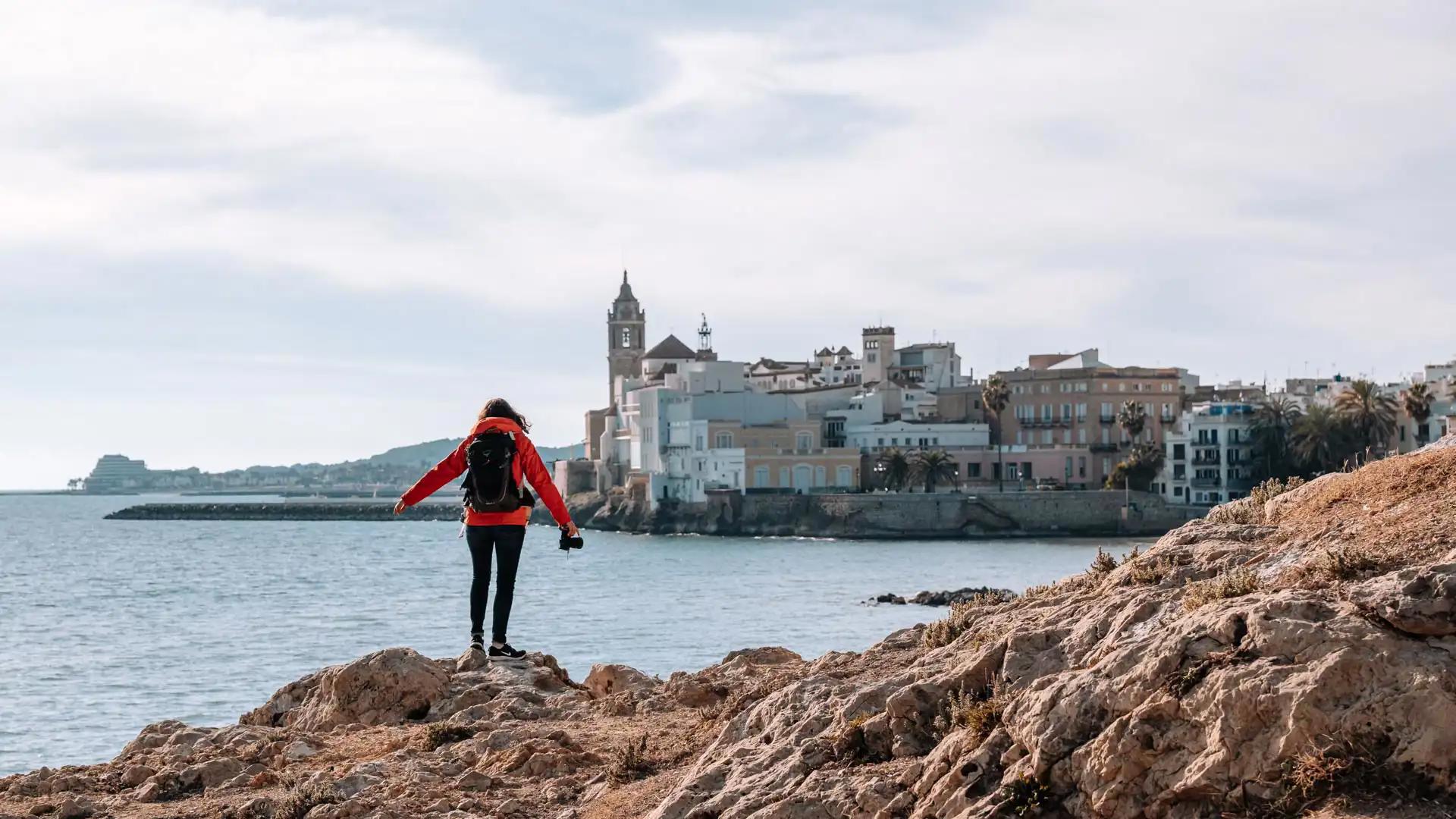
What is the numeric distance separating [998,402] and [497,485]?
315ft

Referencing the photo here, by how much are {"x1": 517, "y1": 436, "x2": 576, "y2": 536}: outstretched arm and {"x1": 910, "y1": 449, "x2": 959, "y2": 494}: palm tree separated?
299ft

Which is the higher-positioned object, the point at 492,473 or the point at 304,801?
the point at 492,473

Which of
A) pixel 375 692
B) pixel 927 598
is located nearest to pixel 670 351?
pixel 927 598

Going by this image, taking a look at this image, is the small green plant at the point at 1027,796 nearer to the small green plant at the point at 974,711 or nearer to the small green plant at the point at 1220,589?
the small green plant at the point at 974,711

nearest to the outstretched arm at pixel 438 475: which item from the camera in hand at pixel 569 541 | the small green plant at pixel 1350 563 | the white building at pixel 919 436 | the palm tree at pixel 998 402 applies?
the camera in hand at pixel 569 541

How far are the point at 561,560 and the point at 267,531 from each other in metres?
56.5

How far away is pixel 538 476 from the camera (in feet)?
35.3

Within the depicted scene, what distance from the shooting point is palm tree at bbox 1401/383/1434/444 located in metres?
89.2

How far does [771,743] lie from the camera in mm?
8188

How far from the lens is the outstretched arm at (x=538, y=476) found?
1070cm

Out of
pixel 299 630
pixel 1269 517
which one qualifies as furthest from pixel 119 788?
pixel 299 630

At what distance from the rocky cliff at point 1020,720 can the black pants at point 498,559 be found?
0.44 metres

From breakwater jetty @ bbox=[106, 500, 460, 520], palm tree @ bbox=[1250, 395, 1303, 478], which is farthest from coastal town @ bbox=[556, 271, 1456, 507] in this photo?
breakwater jetty @ bbox=[106, 500, 460, 520]

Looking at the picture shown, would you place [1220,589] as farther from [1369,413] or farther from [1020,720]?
[1369,413]
